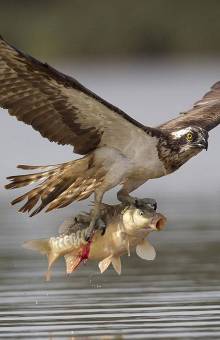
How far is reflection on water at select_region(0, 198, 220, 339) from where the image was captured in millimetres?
12047

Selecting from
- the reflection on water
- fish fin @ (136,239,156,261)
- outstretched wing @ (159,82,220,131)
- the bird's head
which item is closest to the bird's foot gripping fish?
fish fin @ (136,239,156,261)

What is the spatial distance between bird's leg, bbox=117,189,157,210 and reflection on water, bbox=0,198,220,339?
0.86 m

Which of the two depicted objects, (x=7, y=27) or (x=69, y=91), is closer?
(x=69, y=91)

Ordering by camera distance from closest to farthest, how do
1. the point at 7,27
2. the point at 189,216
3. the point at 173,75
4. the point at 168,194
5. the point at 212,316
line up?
the point at 212,316 → the point at 189,216 → the point at 168,194 → the point at 7,27 → the point at 173,75

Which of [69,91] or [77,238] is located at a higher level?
[69,91]

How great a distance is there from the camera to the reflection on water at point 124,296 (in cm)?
1205

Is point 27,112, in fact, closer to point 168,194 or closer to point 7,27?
point 168,194

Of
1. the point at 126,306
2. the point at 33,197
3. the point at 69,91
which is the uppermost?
the point at 69,91

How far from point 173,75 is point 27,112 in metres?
32.9

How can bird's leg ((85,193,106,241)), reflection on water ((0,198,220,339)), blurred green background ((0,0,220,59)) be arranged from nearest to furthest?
reflection on water ((0,198,220,339)), bird's leg ((85,193,106,241)), blurred green background ((0,0,220,59))

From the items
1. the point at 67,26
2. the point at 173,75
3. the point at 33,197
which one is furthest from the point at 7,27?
the point at 33,197

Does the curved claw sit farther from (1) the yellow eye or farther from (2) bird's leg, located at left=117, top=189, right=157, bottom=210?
(1) the yellow eye

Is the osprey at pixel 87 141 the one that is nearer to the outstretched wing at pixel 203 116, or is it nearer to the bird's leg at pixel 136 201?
the bird's leg at pixel 136 201

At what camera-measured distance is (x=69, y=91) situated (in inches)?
499
